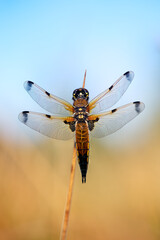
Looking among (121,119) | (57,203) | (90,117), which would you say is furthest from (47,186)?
(121,119)

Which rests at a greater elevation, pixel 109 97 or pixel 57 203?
pixel 109 97

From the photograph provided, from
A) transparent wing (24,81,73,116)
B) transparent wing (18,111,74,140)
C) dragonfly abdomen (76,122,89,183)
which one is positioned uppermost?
transparent wing (24,81,73,116)

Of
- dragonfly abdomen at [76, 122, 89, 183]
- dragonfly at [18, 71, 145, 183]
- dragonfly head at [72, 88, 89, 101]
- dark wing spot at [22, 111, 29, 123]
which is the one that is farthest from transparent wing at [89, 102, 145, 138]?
dark wing spot at [22, 111, 29, 123]

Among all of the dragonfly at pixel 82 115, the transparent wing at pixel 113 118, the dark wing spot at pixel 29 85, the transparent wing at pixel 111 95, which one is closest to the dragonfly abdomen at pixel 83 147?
the dragonfly at pixel 82 115

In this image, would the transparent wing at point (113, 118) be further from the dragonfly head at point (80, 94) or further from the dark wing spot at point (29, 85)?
the dark wing spot at point (29, 85)

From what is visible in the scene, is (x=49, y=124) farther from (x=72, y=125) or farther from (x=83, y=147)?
(x=83, y=147)

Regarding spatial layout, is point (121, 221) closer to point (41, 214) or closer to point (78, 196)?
point (78, 196)

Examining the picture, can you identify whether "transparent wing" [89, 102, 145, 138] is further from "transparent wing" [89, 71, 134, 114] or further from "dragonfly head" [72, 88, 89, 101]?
"dragonfly head" [72, 88, 89, 101]
